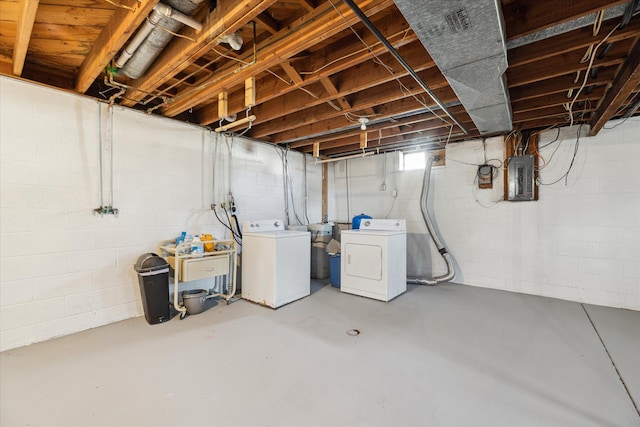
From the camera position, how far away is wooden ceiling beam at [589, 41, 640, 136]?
6.37ft

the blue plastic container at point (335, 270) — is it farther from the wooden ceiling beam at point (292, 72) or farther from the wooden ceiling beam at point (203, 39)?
the wooden ceiling beam at point (203, 39)

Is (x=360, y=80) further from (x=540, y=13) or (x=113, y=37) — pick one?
(x=113, y=37)

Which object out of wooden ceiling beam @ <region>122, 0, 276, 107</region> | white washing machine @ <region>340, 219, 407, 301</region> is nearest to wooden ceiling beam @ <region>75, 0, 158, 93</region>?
wooden ceiling beam @ <region>122, 0, 276, 107</region>

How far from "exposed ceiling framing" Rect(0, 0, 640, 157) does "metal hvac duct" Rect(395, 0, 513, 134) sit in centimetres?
7

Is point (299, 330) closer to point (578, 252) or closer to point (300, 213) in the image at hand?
point (300, 213)

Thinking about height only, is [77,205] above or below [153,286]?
above

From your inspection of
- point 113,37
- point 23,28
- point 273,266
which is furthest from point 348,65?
point 273,266

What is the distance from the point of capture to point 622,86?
7.06 ft

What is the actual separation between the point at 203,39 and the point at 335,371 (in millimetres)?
2498

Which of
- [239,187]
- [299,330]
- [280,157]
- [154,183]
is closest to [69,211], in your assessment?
[154,183]

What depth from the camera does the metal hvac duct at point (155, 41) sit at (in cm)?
161

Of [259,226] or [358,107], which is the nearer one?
[358,107]

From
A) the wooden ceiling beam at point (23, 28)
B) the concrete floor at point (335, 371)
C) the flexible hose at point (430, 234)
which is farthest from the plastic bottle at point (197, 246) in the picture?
the flexible hose at point (430, 234)

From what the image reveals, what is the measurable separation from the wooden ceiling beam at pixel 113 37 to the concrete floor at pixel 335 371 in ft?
7.69
